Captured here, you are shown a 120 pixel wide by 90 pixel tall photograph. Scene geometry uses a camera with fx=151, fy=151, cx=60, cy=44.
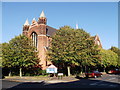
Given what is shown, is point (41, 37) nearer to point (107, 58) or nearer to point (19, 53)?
point (19, 53)

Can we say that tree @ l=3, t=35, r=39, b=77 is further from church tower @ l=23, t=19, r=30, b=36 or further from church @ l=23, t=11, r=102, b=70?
church tower @ l=23, t=19, r=30, b=36

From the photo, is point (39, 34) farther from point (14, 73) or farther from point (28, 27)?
point (14, 73)

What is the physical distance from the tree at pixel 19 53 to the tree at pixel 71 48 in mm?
4482

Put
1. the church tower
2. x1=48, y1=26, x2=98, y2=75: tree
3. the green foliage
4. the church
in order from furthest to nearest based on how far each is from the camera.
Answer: the church tower < the green foliage < the church < x1=48, y1=26, x2=98, y2=75: tree

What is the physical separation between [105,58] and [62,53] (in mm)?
20078

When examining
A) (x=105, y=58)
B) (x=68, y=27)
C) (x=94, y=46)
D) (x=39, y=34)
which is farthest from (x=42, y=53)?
(x=105, y=58)

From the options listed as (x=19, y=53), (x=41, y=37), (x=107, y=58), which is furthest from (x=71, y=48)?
(x=107, y=58)

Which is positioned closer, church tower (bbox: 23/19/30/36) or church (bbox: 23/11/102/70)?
church (bbox: 23/11/102/70)

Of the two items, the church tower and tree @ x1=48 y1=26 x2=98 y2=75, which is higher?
the church tower

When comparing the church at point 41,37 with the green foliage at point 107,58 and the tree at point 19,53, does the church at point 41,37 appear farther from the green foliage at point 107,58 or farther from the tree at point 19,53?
the green foliage at point 107,58

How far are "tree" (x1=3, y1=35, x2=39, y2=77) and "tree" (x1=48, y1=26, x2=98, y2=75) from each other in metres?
4.48

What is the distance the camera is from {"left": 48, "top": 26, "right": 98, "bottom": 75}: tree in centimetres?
3217

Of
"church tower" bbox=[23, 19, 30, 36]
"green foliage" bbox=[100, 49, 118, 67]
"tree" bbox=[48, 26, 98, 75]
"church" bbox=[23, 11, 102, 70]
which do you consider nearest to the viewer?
"tree" bbox=[48, 26, 98, 75]

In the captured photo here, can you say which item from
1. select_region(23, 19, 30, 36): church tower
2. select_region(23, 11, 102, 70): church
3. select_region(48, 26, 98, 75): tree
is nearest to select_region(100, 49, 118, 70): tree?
select_region(48, 26, 98, 75): tree
